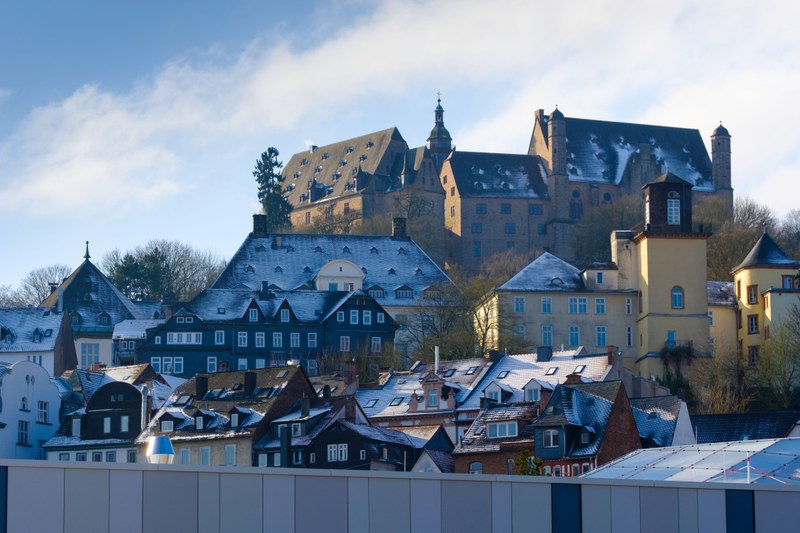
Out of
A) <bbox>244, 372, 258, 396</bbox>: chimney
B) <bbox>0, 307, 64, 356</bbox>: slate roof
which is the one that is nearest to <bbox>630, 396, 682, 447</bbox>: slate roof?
<bbox>244, 372, 258, 396</bbox>: chimney

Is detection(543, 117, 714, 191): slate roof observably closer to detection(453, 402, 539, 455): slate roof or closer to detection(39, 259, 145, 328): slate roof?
detection(39, 259, 145, 328): slate roof

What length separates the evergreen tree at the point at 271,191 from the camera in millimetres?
154625

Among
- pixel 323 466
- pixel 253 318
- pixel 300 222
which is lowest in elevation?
pixel 323 466

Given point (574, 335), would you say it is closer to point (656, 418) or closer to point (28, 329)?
point (656, 418)

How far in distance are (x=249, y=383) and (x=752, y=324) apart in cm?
3482

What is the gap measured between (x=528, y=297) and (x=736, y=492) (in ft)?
215

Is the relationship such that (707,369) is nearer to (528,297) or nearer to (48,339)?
(528,297)

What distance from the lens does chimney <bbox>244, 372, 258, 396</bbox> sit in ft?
273

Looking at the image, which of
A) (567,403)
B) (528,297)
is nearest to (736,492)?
(567,403)

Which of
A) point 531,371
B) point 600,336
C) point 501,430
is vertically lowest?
point 501,430

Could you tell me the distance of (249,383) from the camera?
83625 mm

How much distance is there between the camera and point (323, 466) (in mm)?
76812

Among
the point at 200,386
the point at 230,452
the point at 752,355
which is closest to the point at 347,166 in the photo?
the point at 752,355

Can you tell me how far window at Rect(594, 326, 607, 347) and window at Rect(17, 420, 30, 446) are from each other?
35220 millimetres
